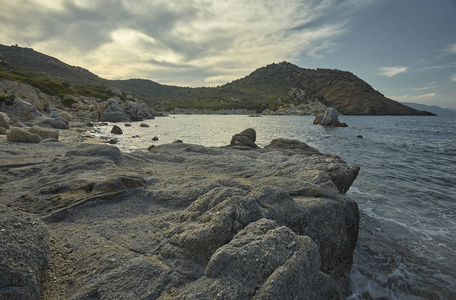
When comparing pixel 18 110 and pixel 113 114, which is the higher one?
pixel 18 110

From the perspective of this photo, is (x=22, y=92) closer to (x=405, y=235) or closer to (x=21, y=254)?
(x=21, y=254)

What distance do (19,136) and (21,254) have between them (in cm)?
1980

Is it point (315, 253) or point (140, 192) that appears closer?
point (315, 253)

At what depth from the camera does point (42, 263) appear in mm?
4484

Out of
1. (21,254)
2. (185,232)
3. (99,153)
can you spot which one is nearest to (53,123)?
(99,153)

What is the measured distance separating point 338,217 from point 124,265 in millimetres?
6107

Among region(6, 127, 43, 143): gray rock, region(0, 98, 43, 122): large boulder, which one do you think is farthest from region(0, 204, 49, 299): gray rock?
region(0, 98, 43, 122): large boulder

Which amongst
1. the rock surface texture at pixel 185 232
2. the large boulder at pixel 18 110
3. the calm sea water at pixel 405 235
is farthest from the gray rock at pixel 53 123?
the calm sea water at pixel 405 235

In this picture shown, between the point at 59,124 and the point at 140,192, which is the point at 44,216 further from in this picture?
the point at 59,124

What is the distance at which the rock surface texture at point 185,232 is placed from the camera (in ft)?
13.7

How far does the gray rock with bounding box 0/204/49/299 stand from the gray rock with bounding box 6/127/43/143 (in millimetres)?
18330

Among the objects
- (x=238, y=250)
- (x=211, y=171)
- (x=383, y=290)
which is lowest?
(x=383, y=290)

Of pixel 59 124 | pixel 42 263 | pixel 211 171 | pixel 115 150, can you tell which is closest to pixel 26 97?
pixel 59 124

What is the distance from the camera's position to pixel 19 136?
733 inches
